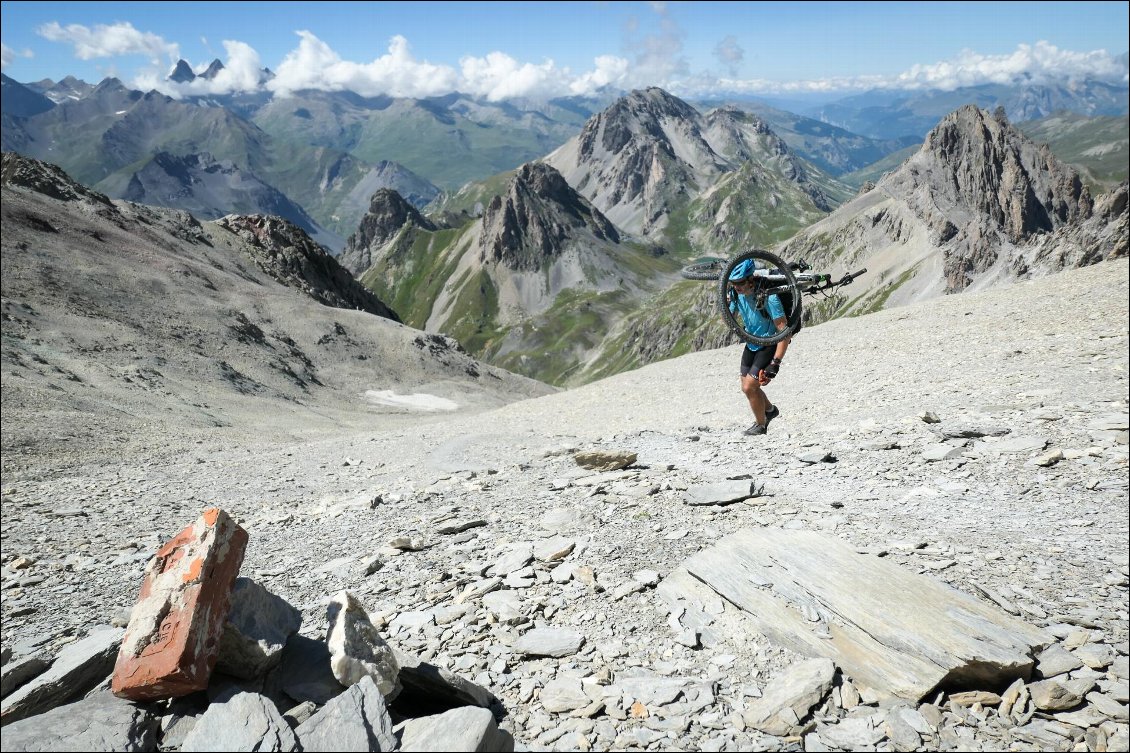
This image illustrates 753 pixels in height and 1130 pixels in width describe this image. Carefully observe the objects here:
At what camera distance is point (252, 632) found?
6.17m

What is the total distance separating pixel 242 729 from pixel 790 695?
193 inches

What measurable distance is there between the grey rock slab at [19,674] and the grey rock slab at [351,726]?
13.0ft

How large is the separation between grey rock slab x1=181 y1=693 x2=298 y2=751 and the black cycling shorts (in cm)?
955

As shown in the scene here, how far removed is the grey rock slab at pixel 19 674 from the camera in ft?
21.5

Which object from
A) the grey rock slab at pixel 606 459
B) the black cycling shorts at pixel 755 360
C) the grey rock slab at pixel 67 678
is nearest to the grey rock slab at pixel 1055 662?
→ the black cycling shorts at pixel 755 360

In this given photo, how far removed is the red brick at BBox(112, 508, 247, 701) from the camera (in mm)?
5500

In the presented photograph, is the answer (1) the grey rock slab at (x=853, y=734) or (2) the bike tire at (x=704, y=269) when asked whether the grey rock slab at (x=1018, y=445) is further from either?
(1) the grey rock slab at (x=853, y=734)

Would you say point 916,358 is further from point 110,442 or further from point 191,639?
point 110,442

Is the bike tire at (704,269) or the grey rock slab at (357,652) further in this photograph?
the bike tire at (704,269)

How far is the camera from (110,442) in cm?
2861

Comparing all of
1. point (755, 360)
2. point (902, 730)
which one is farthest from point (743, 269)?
point (902, 730)

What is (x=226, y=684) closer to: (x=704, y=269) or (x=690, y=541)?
(x=690, y=541)

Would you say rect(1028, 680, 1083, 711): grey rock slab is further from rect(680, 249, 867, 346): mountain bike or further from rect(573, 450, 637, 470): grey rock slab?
rect(573, 450, 637, 470): grey rock slab

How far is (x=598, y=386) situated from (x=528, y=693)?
34414mm
